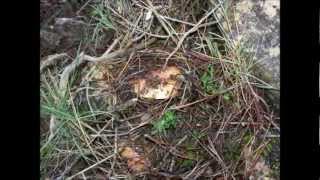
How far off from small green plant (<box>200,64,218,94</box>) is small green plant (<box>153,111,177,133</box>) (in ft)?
0.57

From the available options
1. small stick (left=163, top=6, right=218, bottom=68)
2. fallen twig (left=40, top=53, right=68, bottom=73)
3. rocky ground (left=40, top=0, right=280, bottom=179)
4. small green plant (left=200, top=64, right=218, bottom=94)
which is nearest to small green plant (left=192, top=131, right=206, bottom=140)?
rocky ground (left=40, top=0, right=280, bottom=179)

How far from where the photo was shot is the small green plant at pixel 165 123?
168 centimetres

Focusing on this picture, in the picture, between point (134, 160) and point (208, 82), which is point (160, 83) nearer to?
point (208, 82)

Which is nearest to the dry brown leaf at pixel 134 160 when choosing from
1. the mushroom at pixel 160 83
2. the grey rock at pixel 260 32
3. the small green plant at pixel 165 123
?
the small green plant at pixel 165 123

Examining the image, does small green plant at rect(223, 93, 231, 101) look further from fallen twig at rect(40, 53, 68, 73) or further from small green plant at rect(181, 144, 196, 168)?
fallen twig at rect(40, 53, 68, 73)

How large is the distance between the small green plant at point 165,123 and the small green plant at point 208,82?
0.17 metres

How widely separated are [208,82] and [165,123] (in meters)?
0.24

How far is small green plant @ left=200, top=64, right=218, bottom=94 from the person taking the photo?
1708 millimetres

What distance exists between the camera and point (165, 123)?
1679 mm

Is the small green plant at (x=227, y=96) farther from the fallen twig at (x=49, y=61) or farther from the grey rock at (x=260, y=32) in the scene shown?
the fallen twig at (x=49, y=61)

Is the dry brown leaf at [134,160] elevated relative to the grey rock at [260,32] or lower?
lower

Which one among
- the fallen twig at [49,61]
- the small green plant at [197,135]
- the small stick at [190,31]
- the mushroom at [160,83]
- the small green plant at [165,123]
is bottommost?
the small green plant at [197,135]

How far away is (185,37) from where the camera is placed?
1.71 metres

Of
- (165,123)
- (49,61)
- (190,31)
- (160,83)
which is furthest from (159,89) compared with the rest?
(49,61)
